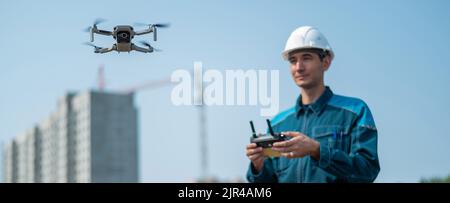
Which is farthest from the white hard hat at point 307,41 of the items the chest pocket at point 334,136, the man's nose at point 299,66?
the chest pocket at point 334,136

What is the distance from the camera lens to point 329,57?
37.1ft

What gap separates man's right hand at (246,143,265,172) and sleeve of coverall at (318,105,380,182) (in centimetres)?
58

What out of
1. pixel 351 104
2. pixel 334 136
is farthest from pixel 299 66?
pixel 334 136

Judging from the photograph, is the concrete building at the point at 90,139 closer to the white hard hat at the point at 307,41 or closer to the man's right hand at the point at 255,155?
the man's right hand at the point at 255,155

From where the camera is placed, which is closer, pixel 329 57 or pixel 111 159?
pixel 329 57

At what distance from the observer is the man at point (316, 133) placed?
35.8 ft

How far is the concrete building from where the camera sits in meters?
12.9

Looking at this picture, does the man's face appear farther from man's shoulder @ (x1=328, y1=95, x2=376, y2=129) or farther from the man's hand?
Answer: the man's hand

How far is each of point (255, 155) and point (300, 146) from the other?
455mm

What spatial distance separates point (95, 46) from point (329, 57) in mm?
2348

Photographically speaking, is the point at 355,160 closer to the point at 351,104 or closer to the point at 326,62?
the point at 351,104

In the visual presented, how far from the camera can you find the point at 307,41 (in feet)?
37.0
